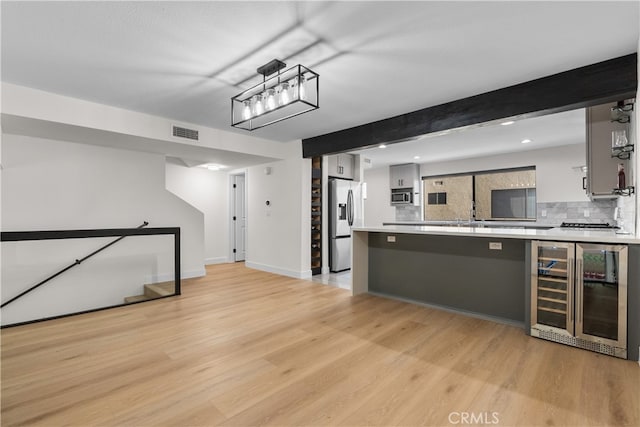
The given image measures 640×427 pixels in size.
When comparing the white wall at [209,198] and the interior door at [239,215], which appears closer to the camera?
the white wall at [209,198]

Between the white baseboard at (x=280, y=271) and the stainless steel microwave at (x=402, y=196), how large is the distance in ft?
11.6

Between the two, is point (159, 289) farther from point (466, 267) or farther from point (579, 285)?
point (579, 285)

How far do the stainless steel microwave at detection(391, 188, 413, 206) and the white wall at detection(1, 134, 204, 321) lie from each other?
5259 mm

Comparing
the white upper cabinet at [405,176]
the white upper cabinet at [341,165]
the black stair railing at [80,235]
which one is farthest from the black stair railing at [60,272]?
the white upper cabinet at [405,176]

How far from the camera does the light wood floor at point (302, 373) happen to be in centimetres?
173

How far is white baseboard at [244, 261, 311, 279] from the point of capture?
5411 mm

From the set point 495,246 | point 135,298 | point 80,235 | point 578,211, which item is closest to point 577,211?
point 578,211

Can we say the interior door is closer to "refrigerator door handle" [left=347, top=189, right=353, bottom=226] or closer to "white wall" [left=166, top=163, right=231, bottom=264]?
"white wall" [left=166, top=163, right=231, bottom=264]

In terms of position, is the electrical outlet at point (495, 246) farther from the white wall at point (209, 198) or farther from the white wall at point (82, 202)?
the white wall at point (209, 198)

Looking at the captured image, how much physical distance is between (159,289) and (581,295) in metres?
5.05

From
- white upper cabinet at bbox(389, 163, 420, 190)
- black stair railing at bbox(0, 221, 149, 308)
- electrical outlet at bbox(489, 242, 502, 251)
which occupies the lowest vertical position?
black stair railing at bbox(0, 221, 149, 308)

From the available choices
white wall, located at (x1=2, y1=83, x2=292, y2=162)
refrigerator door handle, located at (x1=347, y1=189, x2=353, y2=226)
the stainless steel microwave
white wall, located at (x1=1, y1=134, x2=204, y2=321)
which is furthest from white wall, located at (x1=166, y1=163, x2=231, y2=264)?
the stainless steel microwave

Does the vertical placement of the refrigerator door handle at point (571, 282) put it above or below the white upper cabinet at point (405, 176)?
below

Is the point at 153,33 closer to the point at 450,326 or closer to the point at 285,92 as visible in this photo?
the point at 285,92
